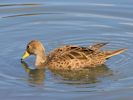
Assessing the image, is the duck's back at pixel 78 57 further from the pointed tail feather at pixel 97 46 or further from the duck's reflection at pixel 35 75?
the duck's reflection at pixel 35 75

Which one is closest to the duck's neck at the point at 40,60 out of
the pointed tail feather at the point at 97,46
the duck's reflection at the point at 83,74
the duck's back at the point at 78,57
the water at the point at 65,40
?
the water at the point at 65,40

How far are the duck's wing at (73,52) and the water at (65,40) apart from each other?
394 mm

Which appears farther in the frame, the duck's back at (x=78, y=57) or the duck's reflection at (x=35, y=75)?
the duck's back at (x=78, y=57)

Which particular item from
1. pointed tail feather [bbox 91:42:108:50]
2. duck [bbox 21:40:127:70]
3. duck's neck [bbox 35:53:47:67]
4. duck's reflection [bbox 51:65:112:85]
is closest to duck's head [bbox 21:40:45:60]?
duck's neck [bbox 35:53:47:67]

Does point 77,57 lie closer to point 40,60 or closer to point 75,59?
point 75,59

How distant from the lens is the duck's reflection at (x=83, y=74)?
11.7 m

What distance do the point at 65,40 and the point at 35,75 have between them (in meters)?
1.81

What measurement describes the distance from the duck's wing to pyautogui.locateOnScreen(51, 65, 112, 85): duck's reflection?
12.2 inches

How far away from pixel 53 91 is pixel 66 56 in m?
1.63

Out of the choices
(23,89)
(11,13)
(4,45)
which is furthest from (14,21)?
(23,89)

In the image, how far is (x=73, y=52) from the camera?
41.0 feet

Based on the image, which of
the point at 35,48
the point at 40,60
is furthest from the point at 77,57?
the point at 35,48

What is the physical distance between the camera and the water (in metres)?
11.1

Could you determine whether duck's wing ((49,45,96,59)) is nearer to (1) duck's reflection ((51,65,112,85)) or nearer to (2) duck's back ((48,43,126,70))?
(2) duck's back ((48,43,126,70))
